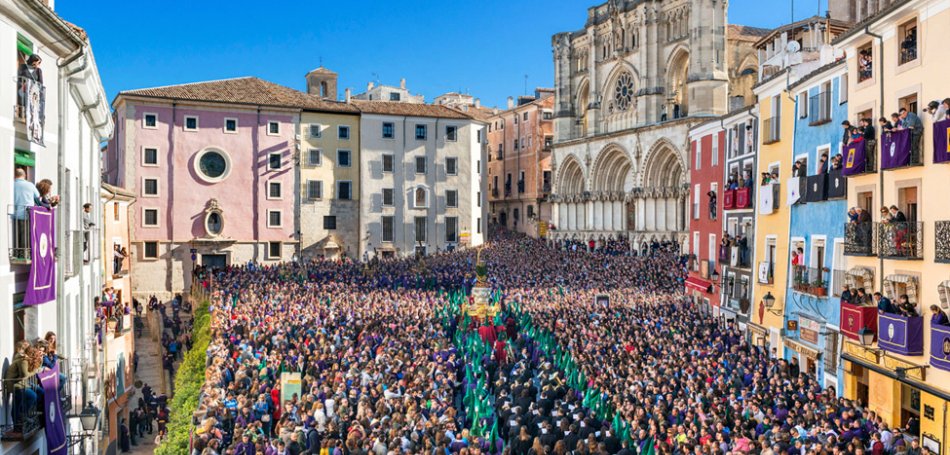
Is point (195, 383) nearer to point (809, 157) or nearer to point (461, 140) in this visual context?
point (809, 157)

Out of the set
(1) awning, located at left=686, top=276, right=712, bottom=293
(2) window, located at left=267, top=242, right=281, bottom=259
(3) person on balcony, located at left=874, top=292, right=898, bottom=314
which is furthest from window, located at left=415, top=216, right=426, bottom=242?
(3) person on balcony, located at left=874, top=292, right=898, bottom=314

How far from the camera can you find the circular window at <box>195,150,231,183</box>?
49.5 metres

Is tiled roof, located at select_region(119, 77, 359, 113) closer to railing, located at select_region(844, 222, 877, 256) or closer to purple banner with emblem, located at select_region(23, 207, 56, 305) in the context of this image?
purple banner with emblem, located at select_region(23, 207, 56, 305)

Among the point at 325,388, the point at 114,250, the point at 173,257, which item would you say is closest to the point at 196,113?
the point at 173,257

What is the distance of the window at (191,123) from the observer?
48969mm

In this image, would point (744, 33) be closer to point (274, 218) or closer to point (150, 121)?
point (274, 218)

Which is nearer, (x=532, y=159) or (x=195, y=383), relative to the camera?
(x=195, y=383)

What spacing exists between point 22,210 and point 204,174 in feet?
129

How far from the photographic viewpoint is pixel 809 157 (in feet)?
78.8

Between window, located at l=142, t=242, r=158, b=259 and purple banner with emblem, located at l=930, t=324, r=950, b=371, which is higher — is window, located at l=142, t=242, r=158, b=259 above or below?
above

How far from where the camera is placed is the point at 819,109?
2325cm

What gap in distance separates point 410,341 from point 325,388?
5.34m

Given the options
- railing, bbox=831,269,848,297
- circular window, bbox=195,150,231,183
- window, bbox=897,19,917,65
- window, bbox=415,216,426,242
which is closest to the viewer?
window, bbox=897,19,917,65

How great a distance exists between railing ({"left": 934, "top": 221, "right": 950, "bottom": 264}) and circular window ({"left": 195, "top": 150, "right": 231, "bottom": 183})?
42.4m
